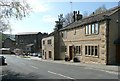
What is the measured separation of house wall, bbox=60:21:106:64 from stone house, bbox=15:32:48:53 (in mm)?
72752

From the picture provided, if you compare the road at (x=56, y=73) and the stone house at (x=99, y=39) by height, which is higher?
the stone house at (x=99, y=39)

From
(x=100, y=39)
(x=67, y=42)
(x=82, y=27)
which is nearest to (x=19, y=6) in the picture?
(x=100, y=39)

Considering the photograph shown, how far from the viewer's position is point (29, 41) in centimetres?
14275

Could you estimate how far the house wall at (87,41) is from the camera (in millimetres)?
37000

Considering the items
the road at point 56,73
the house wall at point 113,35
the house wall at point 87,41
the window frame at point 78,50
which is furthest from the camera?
the window frame at point 78,50

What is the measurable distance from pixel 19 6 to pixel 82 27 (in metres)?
17.2

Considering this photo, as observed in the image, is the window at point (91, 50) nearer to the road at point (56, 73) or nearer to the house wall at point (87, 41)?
the house wall at point (87, 41)

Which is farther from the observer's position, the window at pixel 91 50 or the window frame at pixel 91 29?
the window at pixel 91 50

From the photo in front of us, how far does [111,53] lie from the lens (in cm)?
3625

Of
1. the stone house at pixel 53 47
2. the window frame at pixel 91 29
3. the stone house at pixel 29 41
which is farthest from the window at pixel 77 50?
the stone house at pixel 29 41

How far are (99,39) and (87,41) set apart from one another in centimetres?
484

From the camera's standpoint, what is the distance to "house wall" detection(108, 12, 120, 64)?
119ft

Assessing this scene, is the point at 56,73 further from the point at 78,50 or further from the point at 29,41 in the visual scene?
the point at 29,41

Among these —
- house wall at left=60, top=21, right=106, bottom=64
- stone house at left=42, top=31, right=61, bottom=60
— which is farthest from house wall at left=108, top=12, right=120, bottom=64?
stone house at left=42, top=31, right=61, bottom=60
